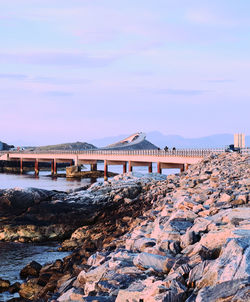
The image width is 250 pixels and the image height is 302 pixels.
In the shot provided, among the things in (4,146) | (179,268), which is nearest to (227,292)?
(179,268)

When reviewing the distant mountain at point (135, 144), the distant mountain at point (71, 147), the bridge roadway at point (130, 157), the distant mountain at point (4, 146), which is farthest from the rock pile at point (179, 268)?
the distant mountain at point (4, 146)

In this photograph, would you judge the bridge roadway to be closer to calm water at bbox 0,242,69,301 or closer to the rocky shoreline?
calm water at bbox 0,242,69,301

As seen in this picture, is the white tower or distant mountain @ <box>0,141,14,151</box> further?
distant mountain @ <box>0,141,14,151</box>

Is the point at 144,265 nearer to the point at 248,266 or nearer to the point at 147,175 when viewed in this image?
the point at 248,266

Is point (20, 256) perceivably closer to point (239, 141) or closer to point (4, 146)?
point (239, 141)

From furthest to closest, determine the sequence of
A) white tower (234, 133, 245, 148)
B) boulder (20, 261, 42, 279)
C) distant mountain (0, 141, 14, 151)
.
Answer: distant mountain (0, 141, 14, 151) → white tower (234, 133, 245, 148) → boulder (20, 261, 42, 279)

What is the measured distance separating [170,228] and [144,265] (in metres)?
1.97

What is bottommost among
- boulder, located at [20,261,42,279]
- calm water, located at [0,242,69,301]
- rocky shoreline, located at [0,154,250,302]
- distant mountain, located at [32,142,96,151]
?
calm water, located at [0,242,69,301]

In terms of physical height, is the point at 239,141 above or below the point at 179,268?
above

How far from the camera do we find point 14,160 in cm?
9031

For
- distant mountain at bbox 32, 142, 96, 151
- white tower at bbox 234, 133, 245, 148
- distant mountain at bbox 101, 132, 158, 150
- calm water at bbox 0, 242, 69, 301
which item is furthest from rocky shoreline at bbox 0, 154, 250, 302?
distant mountain at bbox 32, 142, 96, 151

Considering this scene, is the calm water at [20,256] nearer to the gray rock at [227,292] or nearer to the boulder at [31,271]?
the boulder at [31,271]

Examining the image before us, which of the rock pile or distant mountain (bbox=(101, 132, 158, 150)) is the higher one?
distant mountain (bbox=(101, 132, 158, 150))

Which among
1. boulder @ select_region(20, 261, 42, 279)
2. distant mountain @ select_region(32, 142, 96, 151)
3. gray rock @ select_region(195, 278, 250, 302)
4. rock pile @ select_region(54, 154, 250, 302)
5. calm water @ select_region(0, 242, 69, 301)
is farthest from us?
distant mountain @ select_region(32, 142, 96, 151)
